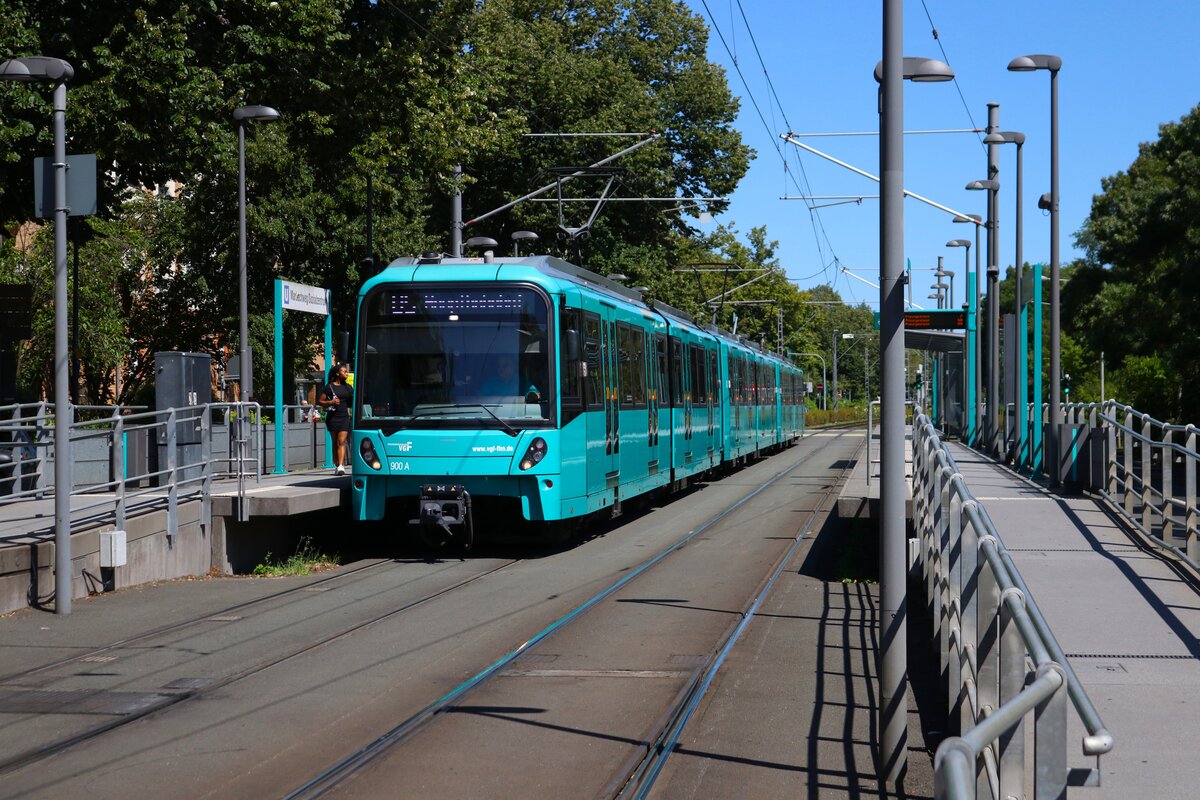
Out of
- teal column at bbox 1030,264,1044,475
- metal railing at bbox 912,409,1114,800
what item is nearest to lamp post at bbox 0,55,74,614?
metal railing at bbox 912,409,1114,800

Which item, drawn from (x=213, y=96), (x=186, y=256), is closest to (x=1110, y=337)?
(x=186, y=256)

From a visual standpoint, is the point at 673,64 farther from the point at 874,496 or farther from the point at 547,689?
the point at 547,689

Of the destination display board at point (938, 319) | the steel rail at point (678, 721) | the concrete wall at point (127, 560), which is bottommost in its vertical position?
the steel rail at point (678, 721)

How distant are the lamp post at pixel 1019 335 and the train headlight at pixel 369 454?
38.6 ft

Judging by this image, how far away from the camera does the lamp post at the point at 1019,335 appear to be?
24.1m

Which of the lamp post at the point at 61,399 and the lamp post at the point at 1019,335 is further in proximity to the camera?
the lamp post at the point at 1019,335

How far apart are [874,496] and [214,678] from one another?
7281 millimetres

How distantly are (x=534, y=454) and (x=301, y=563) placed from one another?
2653mm

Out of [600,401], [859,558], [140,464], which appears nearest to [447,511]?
[600,401]

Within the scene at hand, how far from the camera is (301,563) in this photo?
15312 mm

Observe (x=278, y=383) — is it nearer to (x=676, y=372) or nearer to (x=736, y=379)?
(x=676, y=372)

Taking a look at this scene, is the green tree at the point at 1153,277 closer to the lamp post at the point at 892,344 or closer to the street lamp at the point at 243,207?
the street lamp at the point at 243,207

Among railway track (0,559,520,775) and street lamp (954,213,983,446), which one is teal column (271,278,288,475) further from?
street lamp (954,213,983,446)

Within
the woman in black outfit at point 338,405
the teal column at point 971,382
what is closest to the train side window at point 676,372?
the woman in black outfit at point 338,405
